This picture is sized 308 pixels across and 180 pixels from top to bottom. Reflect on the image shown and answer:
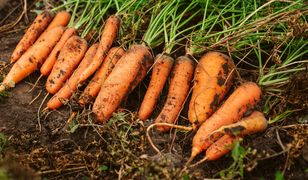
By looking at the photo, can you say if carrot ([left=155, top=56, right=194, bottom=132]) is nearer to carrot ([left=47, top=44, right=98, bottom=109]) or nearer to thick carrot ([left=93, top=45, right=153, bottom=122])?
thick carrot ([left=93, top=45, right=153, bottom=122])

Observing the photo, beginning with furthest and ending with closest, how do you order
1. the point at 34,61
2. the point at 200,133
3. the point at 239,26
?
the point at 34,61, the point at 239,26, the point at 200,133

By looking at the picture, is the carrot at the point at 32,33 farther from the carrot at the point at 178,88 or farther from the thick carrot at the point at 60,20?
the carrot at the point at 178,88

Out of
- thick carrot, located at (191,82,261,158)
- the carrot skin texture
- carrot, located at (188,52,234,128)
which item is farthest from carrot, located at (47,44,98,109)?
thick carrot, located at (191,82,261,158)

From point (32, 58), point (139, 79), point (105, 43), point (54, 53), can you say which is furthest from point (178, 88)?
point (32, 58)

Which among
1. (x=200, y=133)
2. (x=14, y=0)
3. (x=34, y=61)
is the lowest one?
(x=200, y=133)

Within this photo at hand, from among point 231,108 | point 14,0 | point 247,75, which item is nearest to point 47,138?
point 231,108

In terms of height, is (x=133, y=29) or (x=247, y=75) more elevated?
(x=133, y=29)

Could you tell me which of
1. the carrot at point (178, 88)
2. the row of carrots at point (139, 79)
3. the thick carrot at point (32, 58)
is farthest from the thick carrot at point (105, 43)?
the carrot at point (178, 88)

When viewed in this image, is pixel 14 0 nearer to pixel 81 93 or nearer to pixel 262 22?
pixel 81 93

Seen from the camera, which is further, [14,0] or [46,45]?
[14,0]
